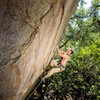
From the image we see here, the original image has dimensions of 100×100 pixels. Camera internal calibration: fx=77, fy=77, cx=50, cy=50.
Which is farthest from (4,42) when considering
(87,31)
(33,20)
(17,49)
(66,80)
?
(87,31)

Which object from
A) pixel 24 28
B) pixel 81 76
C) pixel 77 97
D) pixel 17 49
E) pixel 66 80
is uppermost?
pixel 24 28

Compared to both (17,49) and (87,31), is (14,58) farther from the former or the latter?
(87,31)

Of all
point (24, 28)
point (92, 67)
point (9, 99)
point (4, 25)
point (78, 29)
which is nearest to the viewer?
point (4, 25)

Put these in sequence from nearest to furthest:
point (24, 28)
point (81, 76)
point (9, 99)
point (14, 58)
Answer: point (24, 28) < point (14, 58) < point (9, 99) < point (81, 76)

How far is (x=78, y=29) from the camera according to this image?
8805mm

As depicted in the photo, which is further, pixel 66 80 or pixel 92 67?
pixel 66 80

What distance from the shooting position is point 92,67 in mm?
5000

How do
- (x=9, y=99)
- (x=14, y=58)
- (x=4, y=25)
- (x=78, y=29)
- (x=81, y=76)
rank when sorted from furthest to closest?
(x=78, y=29)
(x=81, y=76)
(x=9, y=99)
(x=14, y=58)
(x=4, y=25)

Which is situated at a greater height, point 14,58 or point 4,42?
point 4,42

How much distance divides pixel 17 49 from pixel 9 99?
1521 mm

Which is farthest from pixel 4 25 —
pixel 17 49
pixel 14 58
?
pixel 14 58

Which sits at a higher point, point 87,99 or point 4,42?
point 4,42

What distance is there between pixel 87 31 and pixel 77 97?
6289 mm

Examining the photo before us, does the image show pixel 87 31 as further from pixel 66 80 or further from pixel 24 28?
pixel 24 28
